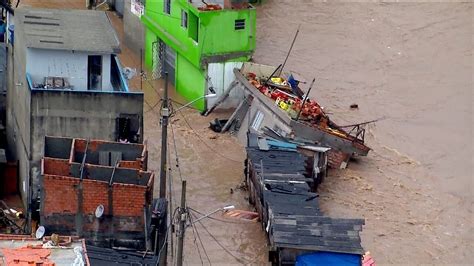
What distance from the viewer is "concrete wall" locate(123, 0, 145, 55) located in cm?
4334

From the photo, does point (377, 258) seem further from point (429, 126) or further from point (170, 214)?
point (429, 126)

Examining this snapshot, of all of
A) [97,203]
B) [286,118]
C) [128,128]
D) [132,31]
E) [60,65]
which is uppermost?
[60,65]

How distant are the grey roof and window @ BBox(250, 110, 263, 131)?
6.67 m

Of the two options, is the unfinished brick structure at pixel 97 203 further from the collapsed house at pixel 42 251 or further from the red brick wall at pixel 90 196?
the collapsed house at pixel 42 251

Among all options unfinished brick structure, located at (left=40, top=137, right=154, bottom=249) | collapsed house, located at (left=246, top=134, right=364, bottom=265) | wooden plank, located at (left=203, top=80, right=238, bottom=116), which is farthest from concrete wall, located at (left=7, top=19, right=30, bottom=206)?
wooden plank, located at (left=203, top=80, right=238, bottom=116)

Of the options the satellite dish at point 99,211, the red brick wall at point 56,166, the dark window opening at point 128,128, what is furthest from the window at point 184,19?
the satellite dish at point 99,211

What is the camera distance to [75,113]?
28.6 meters

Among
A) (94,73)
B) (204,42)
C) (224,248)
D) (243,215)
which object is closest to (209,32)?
(204,42)

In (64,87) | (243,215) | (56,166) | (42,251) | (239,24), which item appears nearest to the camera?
(42,251)

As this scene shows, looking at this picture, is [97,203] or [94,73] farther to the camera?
[94,73]

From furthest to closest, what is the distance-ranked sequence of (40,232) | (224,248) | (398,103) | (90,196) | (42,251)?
(398,103) → (224,248) → (90,196) → (40,232) → (42,251)

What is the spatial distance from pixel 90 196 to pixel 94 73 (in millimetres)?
5315

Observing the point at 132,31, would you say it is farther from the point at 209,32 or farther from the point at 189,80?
the point at 209,32

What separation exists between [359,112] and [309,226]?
41.8ft
